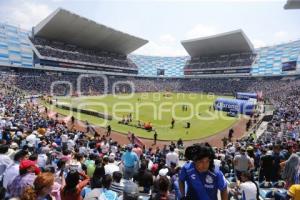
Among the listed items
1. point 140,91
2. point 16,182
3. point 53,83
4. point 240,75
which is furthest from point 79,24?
point 16,182

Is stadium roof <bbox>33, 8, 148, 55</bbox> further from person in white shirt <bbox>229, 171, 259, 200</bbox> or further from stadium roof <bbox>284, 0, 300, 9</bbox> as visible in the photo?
person in white shirt <bbox>229, 171, 259, 200</bbox>

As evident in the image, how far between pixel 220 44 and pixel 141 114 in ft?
202

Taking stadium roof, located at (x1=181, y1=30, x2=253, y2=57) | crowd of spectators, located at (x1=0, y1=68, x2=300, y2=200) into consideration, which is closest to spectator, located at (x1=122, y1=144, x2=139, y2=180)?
crowd of spectators, located at (x1=0, y1=68, x2=300, y2=200)

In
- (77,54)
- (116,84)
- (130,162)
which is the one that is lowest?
(130,162)

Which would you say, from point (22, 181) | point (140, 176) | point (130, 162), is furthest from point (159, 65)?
point (22, 181)

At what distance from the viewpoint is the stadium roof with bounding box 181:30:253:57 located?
87812 mm

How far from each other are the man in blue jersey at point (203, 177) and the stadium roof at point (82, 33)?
69847 mm

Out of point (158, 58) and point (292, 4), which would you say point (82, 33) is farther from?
point (292, 4)

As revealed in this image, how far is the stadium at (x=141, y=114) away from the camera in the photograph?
6.42 m

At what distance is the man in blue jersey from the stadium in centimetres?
2

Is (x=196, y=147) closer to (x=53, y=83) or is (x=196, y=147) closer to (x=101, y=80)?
(x=53, y=83)

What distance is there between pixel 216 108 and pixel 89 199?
4423cm

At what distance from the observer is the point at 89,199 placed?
498cm

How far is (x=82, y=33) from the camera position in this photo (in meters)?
81.6
